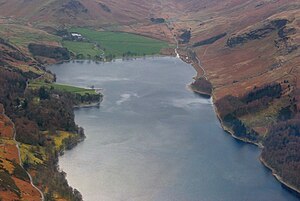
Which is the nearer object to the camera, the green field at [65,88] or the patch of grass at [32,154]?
the patch of grass at [32,154]

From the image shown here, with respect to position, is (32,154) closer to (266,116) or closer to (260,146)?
(260,146)

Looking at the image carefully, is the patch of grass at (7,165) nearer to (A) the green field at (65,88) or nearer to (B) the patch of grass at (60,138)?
(B) the patch of grass at (60,138)

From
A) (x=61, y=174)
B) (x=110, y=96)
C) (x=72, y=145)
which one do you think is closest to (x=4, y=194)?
(x=61, y=174)

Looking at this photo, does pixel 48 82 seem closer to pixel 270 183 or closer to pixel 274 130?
pixel 274 130

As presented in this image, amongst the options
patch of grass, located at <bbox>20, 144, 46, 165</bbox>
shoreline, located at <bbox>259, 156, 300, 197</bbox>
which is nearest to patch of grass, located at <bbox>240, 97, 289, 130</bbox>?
shoreline, located at <bbox>259, 156, 300, 197</bbox>

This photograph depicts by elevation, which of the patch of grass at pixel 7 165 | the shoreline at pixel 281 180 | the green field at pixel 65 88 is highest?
the patch of grass at pixel 7 165

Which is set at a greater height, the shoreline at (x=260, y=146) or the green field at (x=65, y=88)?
the green field at (x=65, y=88)

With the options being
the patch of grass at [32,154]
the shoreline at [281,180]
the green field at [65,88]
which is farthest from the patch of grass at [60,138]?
the shoreline at [281,180]

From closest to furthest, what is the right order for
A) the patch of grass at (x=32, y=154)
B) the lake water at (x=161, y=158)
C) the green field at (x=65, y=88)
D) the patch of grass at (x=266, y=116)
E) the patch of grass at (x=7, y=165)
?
the patch of grass at (x=7, y=165) → the lake water at (x=161, y=158) → the patch of grass at (x=32, y=154) → the patch of grass at (x=266, y=116) → the green field at (x=65, y=88)

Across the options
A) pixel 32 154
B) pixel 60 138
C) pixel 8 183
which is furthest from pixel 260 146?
pixel 8 183

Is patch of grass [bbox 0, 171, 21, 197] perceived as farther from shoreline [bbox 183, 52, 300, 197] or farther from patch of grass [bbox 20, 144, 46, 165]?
shoreline [bbox 183, 52, 300, 197]
